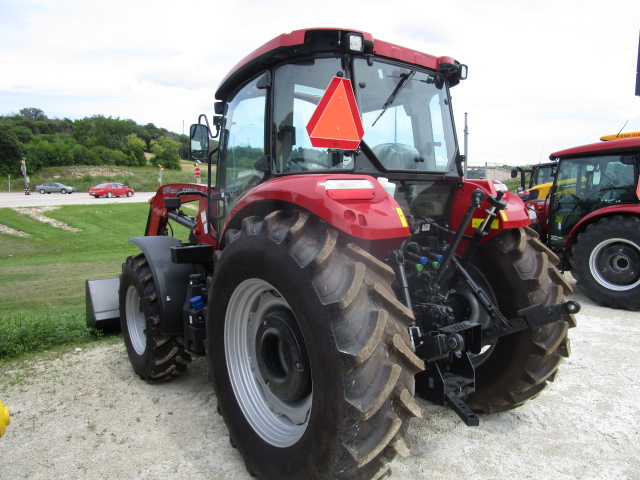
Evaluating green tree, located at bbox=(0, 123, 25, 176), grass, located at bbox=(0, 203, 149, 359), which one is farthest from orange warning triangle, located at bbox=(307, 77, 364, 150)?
green tree, located at bbox=(0, 123, 25, 176)

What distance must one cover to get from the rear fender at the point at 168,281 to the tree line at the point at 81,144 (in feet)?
134

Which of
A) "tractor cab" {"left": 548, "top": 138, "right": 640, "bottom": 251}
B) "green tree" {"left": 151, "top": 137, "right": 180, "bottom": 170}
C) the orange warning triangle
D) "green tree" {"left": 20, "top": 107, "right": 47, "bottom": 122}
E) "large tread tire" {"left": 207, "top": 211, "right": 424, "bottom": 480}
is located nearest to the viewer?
"large tread tire" {"left": 207, "top": 211, "right": 424, "bottom": 480}

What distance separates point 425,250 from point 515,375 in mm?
1002

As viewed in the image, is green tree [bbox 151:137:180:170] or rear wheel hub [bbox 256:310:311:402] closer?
rear wheel hub [bbox 256:310:311:402]

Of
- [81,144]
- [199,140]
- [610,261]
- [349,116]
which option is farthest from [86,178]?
[349,116]

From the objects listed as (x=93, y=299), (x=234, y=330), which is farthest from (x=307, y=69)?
(x=93, y=299)

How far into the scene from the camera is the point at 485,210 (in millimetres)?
2984

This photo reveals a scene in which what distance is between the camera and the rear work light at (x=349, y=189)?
217cm

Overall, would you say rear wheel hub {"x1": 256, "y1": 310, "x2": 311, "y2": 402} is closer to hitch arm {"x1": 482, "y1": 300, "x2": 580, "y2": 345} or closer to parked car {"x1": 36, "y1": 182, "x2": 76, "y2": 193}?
hitch arm {"x1": 482, "y1": 300, "x2": 580, "y2": 345}

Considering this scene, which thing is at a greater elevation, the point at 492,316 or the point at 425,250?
the point at 425,250

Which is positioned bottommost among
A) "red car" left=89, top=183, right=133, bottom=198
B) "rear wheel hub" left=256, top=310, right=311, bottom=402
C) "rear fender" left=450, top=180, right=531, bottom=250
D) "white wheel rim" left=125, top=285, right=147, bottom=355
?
"red car" left=89, top=183, right=133, bottom=198

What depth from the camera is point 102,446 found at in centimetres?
291

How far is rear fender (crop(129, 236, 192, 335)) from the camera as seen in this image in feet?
12.1

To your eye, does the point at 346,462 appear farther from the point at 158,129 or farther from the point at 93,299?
the point at 158,129
